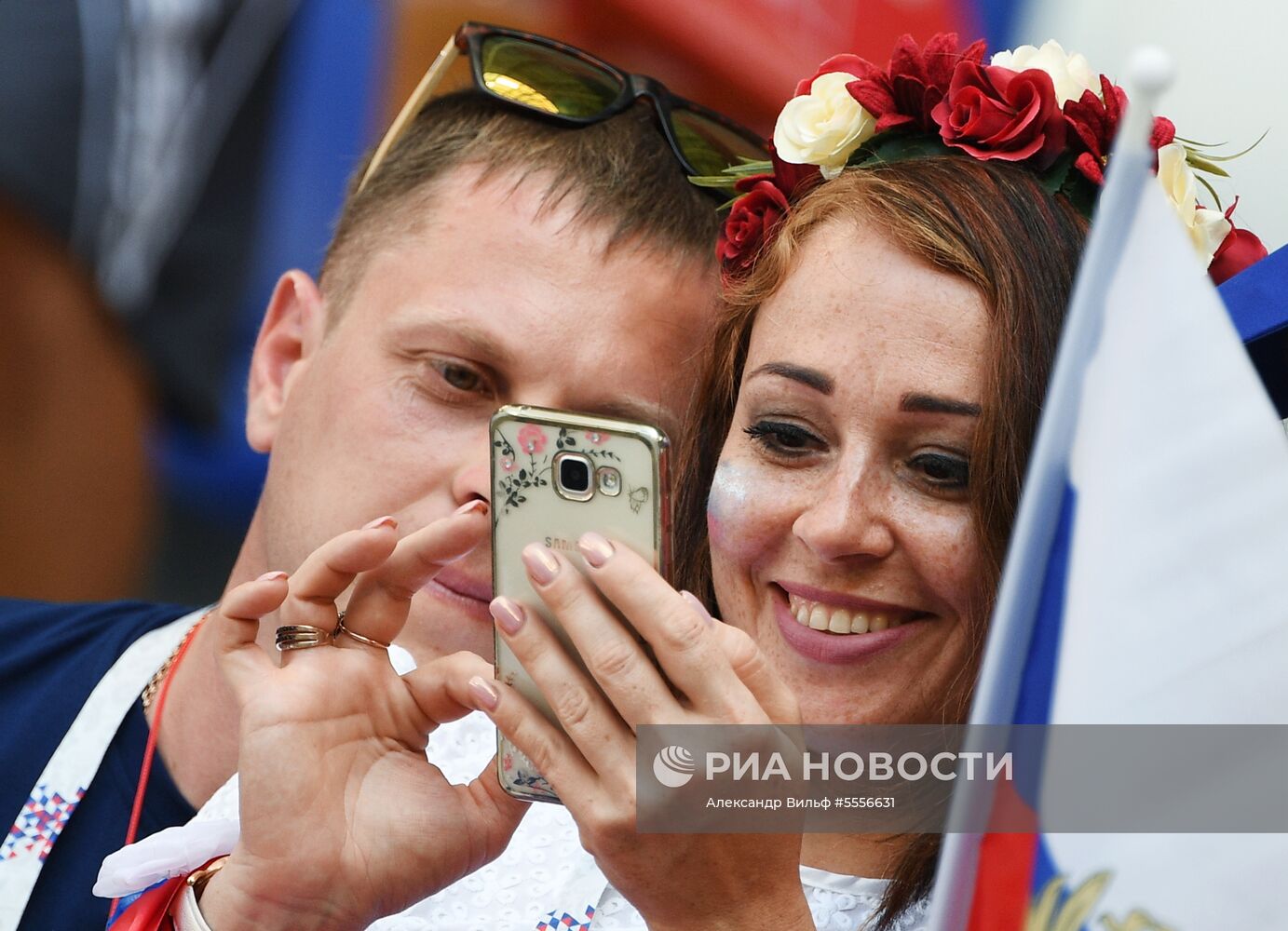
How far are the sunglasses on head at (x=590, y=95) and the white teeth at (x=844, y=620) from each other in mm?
1057

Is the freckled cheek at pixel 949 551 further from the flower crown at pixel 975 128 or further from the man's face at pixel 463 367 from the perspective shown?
the man's face at pixel 463 367

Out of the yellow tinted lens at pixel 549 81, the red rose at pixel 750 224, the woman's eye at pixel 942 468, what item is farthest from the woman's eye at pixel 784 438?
the yellow tinted lens at pixel 549 81

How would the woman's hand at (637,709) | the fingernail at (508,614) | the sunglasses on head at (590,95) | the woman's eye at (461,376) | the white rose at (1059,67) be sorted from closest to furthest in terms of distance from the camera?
1. the woman's hand at (637,709)
2. the fingernail at (508,614)
3. the white rose at (1059,67)
4. the woman's eye at (461,376)
5. the sunglasses on head at (590,95)

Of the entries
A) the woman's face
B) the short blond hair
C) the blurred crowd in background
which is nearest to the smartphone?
the woman's face

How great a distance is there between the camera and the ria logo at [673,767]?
132 centimetres

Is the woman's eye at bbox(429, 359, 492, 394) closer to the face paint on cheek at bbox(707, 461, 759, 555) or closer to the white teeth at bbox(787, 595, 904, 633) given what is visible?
the face paint on cheek at bbox(707, 461, 759, 555)

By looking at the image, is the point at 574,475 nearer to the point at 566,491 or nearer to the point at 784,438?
the point at 566,491

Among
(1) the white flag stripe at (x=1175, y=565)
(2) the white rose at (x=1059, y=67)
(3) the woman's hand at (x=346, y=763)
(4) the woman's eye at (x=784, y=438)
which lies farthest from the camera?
(2) the white rose at (x=1059, y=67)

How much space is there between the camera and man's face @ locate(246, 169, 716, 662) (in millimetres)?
2273

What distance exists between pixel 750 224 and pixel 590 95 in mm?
665

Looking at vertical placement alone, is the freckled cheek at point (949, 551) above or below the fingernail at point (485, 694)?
above

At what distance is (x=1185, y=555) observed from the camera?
1.15 m

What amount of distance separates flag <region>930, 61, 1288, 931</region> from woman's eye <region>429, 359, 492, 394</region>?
1.29 m

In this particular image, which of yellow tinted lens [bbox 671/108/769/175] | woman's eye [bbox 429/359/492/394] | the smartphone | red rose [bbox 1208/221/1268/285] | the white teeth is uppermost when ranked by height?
yellow tinted lens [bbox 671/108/769/175]
